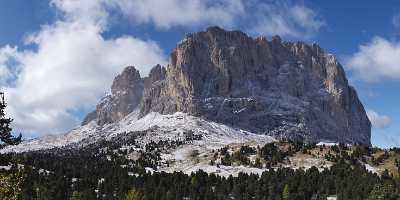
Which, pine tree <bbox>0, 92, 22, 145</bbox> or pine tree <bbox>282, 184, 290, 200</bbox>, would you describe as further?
pine tree <bbox>282, 184, 290, 200</bbox>

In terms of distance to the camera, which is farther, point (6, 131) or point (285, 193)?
point (285, 193)

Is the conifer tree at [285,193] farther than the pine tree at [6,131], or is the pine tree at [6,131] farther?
the conifer tree at [285,193]

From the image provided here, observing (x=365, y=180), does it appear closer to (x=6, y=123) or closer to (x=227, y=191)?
(x=227, y=191)

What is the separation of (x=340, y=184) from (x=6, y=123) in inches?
Answer: 6101

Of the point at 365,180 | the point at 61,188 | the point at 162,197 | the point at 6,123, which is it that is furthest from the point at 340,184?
the point at 6,123

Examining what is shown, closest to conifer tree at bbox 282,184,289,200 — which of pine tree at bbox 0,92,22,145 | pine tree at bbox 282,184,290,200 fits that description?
pine tree at bbox 282,184,290,200

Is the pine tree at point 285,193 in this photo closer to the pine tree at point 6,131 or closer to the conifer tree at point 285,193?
the conifer tree at point 285,193

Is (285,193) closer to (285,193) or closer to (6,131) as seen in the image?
(285,193)

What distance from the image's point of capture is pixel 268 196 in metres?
178

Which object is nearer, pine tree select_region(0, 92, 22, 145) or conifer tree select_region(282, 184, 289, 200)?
pine tree select_region(0, 92, 22, 145)

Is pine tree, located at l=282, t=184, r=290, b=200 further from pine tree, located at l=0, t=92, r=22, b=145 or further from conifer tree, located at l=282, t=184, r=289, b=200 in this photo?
pine tree, located at l=0, t=92, r=22, b=145

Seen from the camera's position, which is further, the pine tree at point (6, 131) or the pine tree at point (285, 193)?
the pine tree at point (285, 193)

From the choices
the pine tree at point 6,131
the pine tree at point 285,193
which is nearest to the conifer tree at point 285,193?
the pine tree at point 285,193

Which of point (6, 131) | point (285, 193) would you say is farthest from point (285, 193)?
point (6, 131)
